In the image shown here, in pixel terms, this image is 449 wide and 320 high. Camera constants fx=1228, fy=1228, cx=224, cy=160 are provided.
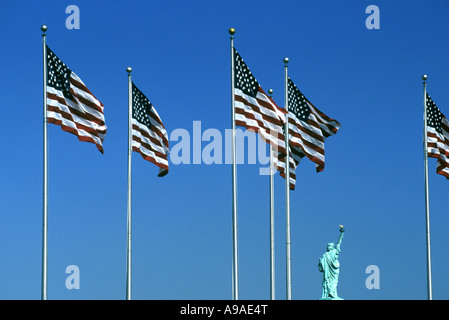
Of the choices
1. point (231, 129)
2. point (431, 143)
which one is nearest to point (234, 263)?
point (231, 129)

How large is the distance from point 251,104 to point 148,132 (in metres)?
4.36

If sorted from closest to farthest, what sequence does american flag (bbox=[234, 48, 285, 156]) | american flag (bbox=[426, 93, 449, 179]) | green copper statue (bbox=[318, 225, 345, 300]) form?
american flag (bbox=[234, 48, 285, 156]) < american flag (bbox=[426, 93, 449, 179]) < green copper statue (bbox=[318, 225, 345, 300])

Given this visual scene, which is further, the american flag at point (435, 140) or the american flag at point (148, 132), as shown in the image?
the american flag at point (435, 140)

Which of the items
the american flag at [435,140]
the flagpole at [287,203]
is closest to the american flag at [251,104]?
the flagpole at [287,203]

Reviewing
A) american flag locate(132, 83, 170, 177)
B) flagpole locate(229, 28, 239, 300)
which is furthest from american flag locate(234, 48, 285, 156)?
american flag locate(132, 83, 170, 177)

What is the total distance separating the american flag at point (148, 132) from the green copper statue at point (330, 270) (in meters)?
9.86

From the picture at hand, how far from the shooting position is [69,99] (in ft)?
146

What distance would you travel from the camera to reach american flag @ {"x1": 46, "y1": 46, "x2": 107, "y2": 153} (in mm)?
44375

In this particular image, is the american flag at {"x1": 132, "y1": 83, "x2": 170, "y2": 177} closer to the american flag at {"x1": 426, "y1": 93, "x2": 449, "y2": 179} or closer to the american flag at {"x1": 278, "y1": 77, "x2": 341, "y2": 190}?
the american flag at {"x1": 278, "y1": 77, "x2": 341, "y2": 190}

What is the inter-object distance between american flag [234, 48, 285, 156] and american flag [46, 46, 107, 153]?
5387 mm

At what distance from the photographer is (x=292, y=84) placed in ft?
160

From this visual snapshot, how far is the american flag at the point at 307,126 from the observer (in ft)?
160

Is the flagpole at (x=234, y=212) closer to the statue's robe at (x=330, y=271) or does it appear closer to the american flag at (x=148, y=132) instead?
the american flag at (x=148, y=132)
